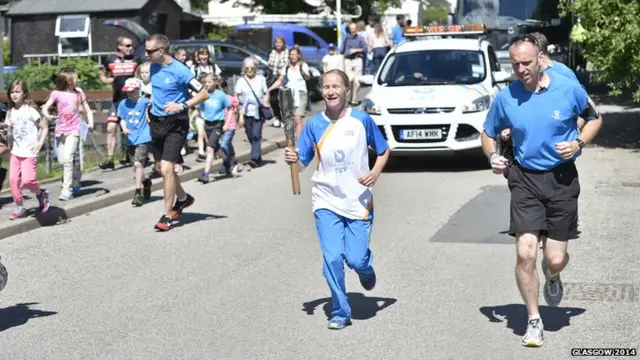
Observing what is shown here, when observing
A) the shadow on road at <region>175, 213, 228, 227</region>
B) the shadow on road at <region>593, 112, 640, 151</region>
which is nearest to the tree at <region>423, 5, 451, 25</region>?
the shadow on road at <region>593, 112, 640, 151</region>

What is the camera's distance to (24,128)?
1249 cm

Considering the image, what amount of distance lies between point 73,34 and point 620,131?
21197 mm

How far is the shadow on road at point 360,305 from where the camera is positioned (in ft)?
26.5

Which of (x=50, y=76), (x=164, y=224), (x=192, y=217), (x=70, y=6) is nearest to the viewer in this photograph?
(x=164, y=224)

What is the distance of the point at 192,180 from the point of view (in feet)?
55.1

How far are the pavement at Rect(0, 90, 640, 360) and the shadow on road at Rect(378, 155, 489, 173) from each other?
7.48ft

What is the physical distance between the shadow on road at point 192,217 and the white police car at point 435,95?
4090mm

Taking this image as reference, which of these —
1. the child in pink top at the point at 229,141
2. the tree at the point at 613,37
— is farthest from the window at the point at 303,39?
the child in pink top at the point at 229,141

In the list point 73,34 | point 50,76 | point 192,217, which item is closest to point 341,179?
point 192,217

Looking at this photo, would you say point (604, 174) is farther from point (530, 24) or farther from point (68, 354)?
point (530, 24)

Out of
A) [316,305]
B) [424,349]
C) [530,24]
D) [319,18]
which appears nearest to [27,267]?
[316,305]

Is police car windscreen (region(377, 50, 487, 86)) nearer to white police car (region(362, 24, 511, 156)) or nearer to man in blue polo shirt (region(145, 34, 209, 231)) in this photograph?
white police car (region(362, 24, 511, 156))

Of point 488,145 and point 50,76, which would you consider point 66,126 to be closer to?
point 488,145

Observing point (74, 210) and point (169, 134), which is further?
point (74, 210)
